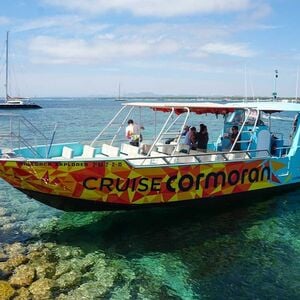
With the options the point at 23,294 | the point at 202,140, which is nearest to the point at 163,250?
the point at 23,294

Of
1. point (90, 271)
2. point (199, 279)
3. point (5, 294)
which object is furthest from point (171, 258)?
point (5, 294)

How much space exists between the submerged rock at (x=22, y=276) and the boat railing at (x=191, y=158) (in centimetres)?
313

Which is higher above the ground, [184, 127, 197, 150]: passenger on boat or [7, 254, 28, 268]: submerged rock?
[184, 127, 197, 150]: passenger on boat

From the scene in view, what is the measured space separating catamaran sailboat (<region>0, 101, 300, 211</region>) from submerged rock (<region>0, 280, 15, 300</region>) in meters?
2.32

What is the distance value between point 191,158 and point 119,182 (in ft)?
6.89

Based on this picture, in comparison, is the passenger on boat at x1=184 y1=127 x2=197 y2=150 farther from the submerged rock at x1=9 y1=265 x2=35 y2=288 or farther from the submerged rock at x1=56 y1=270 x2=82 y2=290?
the submerged rock at x1=9 y1=265 x2=35 y2=288

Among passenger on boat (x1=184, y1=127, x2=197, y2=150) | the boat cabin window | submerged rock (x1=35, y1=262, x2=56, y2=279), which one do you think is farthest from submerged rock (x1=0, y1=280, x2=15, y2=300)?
the boat cabin window

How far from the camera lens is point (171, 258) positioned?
8.93m

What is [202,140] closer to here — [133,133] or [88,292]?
[133,133]

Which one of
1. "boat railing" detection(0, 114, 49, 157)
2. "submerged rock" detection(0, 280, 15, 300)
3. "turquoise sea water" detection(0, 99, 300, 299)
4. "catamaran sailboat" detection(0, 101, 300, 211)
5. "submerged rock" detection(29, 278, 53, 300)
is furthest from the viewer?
"boat railing" detection(0, 114, 49, 157)

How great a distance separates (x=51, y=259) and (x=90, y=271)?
1071mm

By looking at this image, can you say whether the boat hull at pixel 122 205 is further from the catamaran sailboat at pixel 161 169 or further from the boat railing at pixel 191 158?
the boat railing at pixel 191 158

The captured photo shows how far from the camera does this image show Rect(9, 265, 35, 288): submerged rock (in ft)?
25.3

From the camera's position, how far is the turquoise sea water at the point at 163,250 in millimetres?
7695
